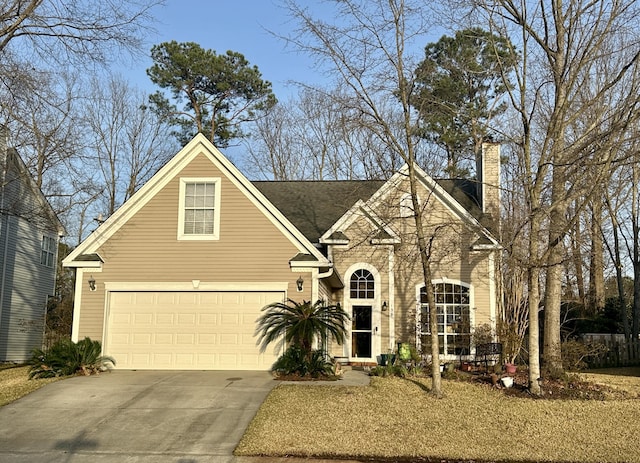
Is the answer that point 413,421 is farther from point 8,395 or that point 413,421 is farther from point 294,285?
point 8,395

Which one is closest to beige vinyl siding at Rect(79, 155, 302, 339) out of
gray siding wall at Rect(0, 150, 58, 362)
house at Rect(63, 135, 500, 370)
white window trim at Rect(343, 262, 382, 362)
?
house at Rect(63, 135, 500, 370)

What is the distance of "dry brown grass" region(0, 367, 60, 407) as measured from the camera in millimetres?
11164

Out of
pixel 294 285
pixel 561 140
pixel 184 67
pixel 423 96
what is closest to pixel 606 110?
pixel 561 140

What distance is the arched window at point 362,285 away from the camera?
17406mm

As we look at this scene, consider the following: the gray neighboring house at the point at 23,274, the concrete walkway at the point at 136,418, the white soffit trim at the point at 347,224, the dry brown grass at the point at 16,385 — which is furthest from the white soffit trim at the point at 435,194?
the gray neighboring house at the point at 23,274

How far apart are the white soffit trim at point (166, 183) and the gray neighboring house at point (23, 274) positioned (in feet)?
28.6

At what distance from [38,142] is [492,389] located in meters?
12.2

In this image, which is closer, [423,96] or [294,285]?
[423,96]

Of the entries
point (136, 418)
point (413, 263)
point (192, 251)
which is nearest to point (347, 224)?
point (413, 263)

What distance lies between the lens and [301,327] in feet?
41.8

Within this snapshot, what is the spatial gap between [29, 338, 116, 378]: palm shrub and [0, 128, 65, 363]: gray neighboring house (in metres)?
9.74

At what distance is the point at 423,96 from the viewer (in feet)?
41.3

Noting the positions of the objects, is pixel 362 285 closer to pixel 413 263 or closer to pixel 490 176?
pixel 413 263

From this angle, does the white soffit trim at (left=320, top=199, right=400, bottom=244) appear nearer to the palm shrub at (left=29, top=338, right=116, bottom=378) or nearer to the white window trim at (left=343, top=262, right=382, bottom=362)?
the white window trim at (left=343, top=262, right=382, bottom=362)
